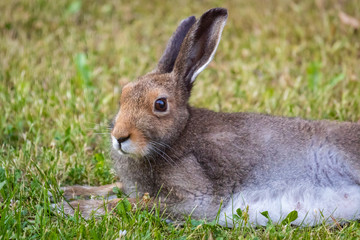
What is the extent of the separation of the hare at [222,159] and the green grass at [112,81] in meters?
0.23

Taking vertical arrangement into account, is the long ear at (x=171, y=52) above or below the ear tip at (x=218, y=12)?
below

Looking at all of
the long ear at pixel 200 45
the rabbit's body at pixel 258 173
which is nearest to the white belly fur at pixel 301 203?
the rabbit's body at pixel 258 173

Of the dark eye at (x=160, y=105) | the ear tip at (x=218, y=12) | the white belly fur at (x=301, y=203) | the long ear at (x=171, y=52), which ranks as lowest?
the white belly fur at (x=301, y=203)

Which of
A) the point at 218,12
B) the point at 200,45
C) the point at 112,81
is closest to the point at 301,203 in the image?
the point at 200,45

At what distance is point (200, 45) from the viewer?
185 inches

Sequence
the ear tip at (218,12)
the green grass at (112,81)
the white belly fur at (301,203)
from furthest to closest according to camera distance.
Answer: the ear tip at (218,12) < the white belly fur at (301,203) < the green grass at (112,81)

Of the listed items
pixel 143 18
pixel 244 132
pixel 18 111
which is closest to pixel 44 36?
pixel 143 18

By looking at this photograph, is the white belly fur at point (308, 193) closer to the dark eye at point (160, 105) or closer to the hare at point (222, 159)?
the hare at point (222, 159)

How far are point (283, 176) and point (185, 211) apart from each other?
2.77ft

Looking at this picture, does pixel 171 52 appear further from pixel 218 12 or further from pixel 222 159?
→ pixel 222 159

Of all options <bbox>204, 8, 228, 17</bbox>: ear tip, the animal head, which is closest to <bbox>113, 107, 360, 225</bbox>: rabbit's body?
the animal head

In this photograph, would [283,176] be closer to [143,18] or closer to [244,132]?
[244,132]

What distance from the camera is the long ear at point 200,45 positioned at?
179 inches

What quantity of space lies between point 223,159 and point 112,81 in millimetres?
2906
